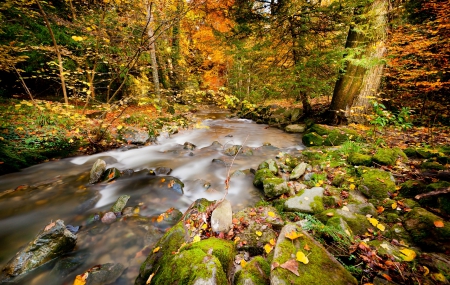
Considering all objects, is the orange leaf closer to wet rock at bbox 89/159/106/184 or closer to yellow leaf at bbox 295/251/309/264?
yellow leaf at bbox 295/251/309/264

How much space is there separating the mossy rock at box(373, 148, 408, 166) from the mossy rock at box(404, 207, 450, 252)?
5.83 feet

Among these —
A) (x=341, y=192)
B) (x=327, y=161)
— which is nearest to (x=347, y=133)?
(x=327, y=161)

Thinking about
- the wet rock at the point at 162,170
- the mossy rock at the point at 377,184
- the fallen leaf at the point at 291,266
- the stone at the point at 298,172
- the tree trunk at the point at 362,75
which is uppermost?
the tree trunk at the point at 362,75

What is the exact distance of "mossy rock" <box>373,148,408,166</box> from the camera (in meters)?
4.00

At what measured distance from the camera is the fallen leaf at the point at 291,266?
5.40ft

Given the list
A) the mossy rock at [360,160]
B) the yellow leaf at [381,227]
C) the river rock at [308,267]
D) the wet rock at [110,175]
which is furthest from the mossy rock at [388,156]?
the wet rock at [110,175]

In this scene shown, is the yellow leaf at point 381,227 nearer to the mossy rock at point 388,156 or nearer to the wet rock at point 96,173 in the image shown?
the mossy rock at point 388,156

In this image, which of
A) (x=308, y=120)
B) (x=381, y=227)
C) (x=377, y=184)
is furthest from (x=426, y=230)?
(x=308, y=120)

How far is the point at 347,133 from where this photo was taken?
249 inches

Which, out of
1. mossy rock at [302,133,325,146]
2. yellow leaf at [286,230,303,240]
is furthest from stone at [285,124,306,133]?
yellow leaf at [286,230,303,240]

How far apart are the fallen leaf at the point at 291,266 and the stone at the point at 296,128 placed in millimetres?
7852

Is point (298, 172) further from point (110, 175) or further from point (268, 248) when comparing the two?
point (110, 175)

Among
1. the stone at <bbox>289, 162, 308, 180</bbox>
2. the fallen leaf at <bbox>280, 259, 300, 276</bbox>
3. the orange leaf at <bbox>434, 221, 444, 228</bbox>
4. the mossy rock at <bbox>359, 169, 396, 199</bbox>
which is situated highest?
the fallen leaf at <bbox>280, 259, 300, 276</bbox>

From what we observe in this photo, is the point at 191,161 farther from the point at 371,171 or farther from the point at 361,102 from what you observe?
the point at 361,102
